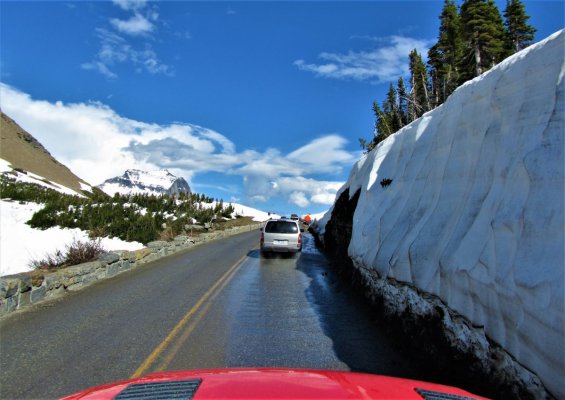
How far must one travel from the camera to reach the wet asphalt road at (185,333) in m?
5.96

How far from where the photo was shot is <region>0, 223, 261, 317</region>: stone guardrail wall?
374 inches

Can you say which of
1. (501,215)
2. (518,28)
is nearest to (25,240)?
(501,215)

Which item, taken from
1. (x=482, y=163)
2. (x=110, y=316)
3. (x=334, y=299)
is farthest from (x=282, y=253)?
(x=482, y=163)

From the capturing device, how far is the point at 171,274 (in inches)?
583

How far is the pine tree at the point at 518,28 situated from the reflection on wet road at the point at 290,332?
1980 inches

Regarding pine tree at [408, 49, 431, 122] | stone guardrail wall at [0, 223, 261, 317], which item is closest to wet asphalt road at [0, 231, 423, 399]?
stone guardrail wall at [0, 223, 261, 317]

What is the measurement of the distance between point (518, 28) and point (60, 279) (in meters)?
56.0

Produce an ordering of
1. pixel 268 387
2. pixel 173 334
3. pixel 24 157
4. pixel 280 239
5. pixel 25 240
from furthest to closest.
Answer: pixel 24 157
pixel 280 239
pixel 25 240
pixel 173 334
pixel 268 387

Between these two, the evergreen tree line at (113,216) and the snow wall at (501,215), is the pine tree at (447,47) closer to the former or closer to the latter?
the evergreen tree line at (113,216)

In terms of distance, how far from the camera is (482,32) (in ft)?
149

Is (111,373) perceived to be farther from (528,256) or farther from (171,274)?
(171,274)

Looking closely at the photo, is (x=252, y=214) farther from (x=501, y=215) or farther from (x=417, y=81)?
(x=501, y=215)

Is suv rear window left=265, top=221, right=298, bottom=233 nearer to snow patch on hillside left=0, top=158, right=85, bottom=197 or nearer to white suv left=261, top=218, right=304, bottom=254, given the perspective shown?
white suv left=261, top=218, right=304, bottom=254

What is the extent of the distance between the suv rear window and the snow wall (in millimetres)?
11600
